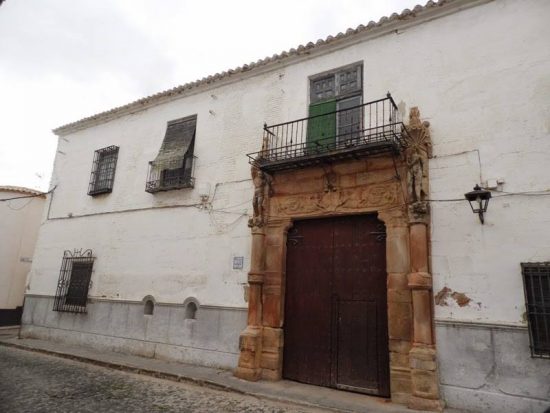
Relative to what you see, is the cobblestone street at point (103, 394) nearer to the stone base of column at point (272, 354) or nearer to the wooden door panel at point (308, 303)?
the stone base of column at point (272, 354)

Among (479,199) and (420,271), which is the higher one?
(479,199)

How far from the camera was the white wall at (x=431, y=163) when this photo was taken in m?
4.96

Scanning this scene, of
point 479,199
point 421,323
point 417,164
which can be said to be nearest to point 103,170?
point 417,164

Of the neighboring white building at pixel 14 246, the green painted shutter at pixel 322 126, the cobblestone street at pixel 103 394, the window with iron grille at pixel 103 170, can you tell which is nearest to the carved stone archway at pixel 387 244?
the green painted shutter at pixel 322 126

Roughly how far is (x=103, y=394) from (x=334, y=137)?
5.00 meters

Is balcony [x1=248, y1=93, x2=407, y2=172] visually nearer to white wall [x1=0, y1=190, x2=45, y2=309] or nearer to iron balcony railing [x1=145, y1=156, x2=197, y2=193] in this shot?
iron balcony railing [x1=145, y1=156, x2=197, y2=193]

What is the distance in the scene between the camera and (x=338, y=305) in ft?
19.5

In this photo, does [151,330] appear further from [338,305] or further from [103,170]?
[103,170]

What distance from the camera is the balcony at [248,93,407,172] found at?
5.75 metres

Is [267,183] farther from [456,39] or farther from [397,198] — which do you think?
[456,39]

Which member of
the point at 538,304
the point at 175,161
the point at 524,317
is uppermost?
the point at 175,161

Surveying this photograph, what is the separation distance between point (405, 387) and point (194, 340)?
12.4ft

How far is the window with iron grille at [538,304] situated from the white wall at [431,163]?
0.10 meters

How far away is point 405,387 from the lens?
5027 millimetres
